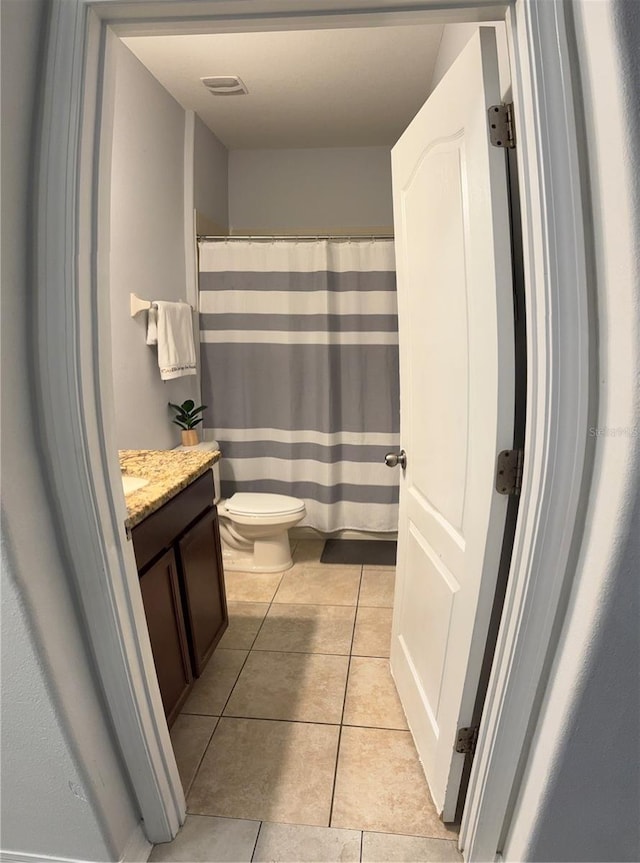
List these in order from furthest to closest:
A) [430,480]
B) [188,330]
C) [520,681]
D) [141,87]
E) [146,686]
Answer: [188,330], [141,87], [430,480], [146,686], [520,681]

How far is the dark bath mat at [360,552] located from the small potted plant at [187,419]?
3.43 feet

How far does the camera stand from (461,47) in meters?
1.68

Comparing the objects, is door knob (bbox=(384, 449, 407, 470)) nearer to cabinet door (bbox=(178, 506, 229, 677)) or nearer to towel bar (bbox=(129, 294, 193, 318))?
cabinet door (bbox=(178, 506, 229, 677))

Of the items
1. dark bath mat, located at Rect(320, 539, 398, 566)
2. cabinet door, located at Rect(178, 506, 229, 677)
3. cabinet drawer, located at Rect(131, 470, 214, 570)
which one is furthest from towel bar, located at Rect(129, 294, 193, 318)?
dark bath mat, located at Rect(320, 539, 398, 566)

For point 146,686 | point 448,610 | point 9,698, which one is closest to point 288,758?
point 146,686

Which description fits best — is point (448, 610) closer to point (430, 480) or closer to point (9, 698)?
point (430, 480)

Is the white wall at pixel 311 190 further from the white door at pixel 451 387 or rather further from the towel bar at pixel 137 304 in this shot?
the white door at pixel 451 387

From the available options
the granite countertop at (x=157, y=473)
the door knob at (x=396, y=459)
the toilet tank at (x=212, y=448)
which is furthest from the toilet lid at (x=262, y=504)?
the door knob at (x=396, y=459)

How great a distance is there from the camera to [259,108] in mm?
2787

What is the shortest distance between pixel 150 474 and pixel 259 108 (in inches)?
89.2

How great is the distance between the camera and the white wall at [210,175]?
9.46 ft

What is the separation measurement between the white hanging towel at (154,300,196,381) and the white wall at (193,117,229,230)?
0.80 m

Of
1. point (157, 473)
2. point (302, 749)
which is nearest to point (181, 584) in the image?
point (157, 473)

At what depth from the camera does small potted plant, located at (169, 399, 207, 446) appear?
8.85 ft
